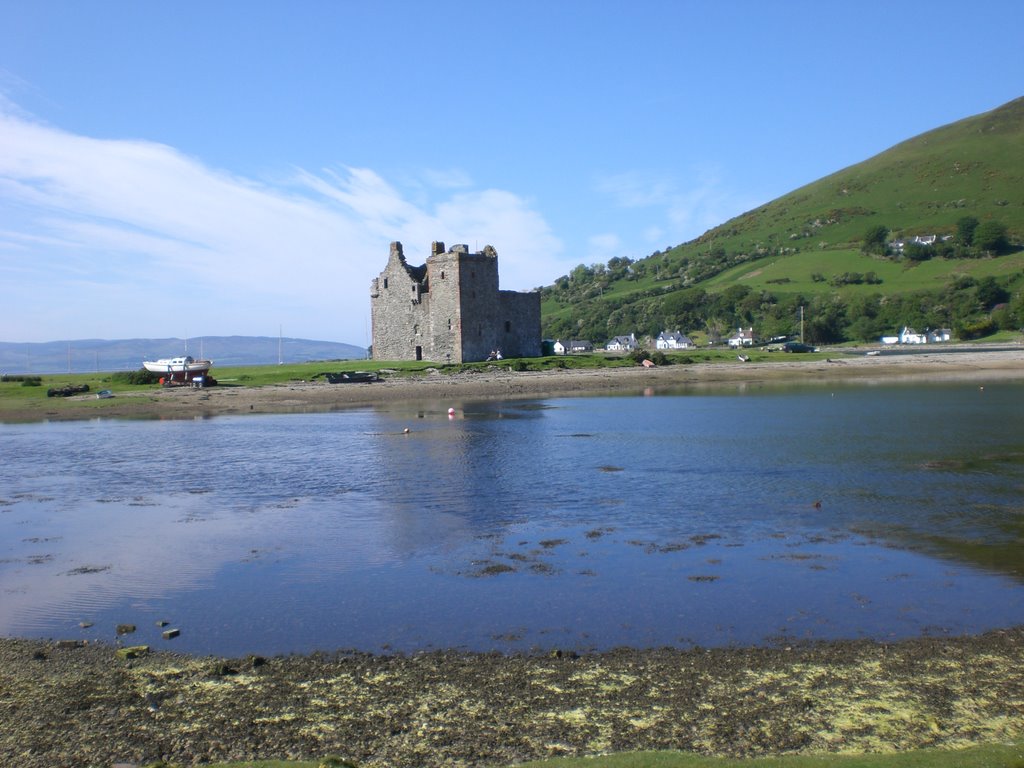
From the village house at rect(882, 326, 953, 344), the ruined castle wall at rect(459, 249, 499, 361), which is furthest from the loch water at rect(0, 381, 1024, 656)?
the village house at rect(882, 326, 953, 344)

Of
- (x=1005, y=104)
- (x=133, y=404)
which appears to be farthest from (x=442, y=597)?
(x=1005, y=104)

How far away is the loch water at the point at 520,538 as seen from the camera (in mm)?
9094

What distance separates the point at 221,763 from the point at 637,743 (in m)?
2.86

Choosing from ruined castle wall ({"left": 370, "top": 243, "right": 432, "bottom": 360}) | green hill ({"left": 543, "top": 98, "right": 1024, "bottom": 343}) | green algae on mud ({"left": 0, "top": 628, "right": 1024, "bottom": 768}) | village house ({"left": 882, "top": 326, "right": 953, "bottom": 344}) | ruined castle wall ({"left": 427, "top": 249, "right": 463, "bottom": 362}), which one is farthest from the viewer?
green hill ({"left": 543, "top": 98, "right": 1024, "bottom": 343})

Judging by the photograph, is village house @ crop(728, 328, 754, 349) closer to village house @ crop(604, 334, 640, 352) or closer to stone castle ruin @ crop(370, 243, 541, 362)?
village house @ crop(604, 334, 640, 352)

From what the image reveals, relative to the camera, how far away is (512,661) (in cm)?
788

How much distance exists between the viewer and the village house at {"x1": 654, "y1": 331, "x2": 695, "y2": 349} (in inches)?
3868

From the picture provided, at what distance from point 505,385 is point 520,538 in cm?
3151

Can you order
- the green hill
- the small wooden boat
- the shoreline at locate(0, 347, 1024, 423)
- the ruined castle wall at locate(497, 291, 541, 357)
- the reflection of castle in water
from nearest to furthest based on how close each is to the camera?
the reflection of castle in water
the shoreline at locate(0, 347, 1024, 423)
the small wooden boat
the ruined castle wall at locate(497, 291, 541, 357)
the green hill

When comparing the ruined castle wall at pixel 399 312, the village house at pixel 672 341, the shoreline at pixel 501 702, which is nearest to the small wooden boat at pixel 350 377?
the ruined castle wall at pixel 399 312

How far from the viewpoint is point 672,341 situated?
99500 millimetres

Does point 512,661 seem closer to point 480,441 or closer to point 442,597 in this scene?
point 442,597

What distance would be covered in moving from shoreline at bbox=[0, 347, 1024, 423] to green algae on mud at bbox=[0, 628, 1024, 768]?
29.2 metres

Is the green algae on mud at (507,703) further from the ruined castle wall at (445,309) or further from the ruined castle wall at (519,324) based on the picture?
the ruined castle wall at (519,324)
